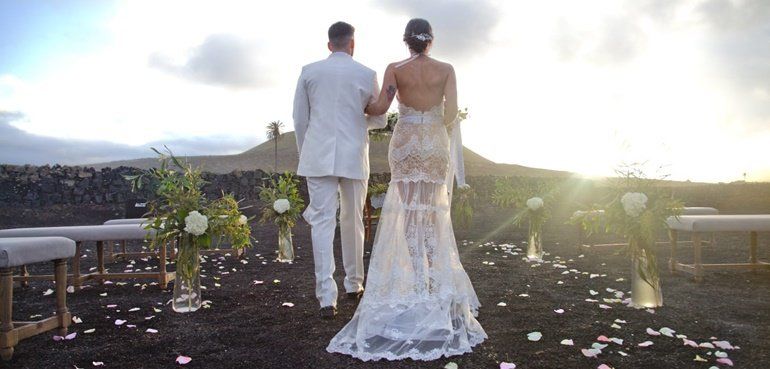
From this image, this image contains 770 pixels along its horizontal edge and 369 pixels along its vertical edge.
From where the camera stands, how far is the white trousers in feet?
14.7

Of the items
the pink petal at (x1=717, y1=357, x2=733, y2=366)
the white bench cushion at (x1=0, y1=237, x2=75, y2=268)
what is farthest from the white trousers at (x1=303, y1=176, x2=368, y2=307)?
the pink petal at (x1=717, y1=357, x2=733, y2=366)

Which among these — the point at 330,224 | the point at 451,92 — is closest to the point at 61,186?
the point at 330,224

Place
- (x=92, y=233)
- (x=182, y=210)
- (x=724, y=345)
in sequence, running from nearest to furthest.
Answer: (x=724, y=345) → (x=182, y=210) → (x=92, y=233)

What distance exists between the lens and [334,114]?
459 cm

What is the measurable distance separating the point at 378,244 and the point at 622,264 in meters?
4.98

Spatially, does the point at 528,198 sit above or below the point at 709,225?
above

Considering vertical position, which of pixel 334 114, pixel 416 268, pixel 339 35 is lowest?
pixel 416 268

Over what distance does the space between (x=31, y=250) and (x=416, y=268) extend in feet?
9.45

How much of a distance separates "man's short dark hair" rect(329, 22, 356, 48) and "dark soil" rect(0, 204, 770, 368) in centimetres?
244

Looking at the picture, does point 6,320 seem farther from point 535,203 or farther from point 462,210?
point 462,210

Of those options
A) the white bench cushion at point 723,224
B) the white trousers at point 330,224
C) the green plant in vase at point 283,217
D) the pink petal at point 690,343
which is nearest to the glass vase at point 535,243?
the white bench cushion at point 723,224

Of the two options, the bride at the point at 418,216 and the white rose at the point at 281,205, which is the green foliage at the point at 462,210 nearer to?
the white rose at the point at 281,205

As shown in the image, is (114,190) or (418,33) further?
(114,190)

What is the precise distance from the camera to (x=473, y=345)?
3705mm
